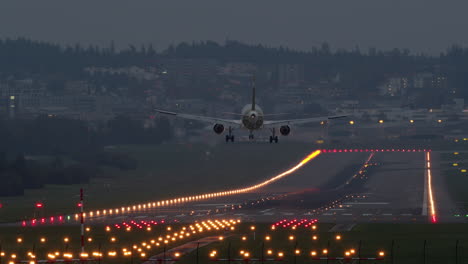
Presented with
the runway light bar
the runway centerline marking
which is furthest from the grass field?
the runway centerline marking

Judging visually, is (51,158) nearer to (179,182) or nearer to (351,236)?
(179,182)

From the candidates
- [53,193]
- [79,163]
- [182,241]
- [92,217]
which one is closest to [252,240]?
[182,241]

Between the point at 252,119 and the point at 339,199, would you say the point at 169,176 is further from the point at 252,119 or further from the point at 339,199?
the point at 252,119

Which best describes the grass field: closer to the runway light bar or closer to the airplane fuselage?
the runway light bar

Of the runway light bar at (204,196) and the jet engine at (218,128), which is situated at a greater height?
the jet engine at (218,128)

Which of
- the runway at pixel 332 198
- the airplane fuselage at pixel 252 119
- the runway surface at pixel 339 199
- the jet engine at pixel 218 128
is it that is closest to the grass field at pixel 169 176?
the runway at pixel 332 198

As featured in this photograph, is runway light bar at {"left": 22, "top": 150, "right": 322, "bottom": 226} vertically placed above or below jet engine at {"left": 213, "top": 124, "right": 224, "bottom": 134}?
below

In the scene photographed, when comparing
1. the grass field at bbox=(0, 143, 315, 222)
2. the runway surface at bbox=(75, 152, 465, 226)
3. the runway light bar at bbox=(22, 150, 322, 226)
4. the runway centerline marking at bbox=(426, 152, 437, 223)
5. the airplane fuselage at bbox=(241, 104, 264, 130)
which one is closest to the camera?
the airplane fuselage at bbox=(241, 104, 264, 130)

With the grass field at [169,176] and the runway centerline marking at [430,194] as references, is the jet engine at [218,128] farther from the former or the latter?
the grass field at [169,176]

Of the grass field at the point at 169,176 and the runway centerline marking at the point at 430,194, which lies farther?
the grass field at the point at 169,176
